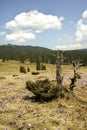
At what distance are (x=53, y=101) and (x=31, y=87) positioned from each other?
252cm

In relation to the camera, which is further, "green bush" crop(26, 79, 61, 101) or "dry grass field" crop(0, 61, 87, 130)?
"green bush" crop(26, 79, 61, 101)

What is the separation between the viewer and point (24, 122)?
40.1 feet

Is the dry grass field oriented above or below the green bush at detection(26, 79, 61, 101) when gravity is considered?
below

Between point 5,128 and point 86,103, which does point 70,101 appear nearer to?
point 86,103

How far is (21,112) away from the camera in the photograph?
1421 centimetres

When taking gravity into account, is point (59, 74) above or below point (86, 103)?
above

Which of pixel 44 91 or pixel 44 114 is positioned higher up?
pixel 44 91

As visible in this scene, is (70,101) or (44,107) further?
(70,101)

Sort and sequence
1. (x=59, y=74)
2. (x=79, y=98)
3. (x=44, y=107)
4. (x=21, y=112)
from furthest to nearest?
(x=59, y=74) → (x=79, y=98) → (x=44, y=107) → (x=21, y=112)

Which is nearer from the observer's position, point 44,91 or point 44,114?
point 44,114

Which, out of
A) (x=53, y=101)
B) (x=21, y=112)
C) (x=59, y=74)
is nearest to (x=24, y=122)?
(x=21, y=112)

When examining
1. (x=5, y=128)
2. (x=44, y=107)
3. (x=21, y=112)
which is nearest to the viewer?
(x=5, y=128)

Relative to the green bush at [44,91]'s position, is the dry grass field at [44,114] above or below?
below

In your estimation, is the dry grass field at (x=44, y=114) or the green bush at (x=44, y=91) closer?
the dry grass field at (x=44, y=114)
